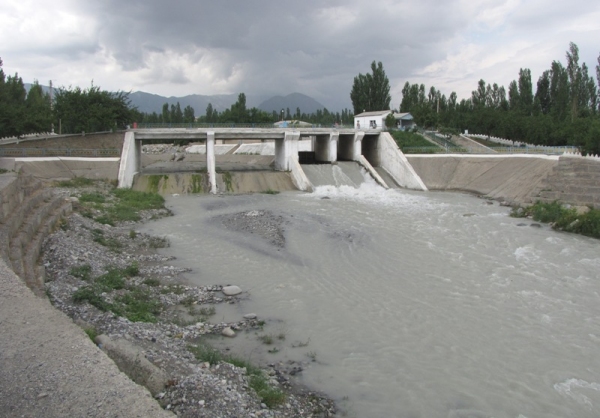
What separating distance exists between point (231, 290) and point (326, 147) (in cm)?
3181

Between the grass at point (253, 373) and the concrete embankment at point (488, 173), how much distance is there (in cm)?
2446

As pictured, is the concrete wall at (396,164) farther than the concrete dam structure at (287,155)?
Yes

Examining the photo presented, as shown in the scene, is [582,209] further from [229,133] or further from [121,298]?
[229,133]

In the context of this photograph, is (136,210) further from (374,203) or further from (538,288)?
(538,288)

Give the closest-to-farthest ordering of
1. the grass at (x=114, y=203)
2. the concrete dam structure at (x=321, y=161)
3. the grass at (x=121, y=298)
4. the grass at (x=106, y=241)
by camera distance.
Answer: the grass at (x=121, y=298) < the grass at (x=106, y=241) < the grass at (x=114, y=203) < the concrete dam structure at (x=321, y=161)

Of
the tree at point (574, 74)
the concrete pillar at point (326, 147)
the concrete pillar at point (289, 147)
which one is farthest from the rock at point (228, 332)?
Result: the tree at point (574, 74)

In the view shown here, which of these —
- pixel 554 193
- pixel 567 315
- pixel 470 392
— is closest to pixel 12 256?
pixel 470 392

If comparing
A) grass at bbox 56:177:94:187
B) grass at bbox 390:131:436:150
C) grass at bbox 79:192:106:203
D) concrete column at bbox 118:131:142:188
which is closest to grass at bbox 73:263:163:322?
grass at bbox 79:192:106:203

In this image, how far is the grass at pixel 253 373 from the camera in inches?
304

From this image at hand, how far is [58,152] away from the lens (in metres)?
35.6

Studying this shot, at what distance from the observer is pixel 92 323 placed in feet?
31.8

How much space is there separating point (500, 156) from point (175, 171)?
26256 mm

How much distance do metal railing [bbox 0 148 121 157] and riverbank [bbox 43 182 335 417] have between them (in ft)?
61.3

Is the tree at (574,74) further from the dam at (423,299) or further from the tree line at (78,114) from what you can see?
the tree line at (78,114)
